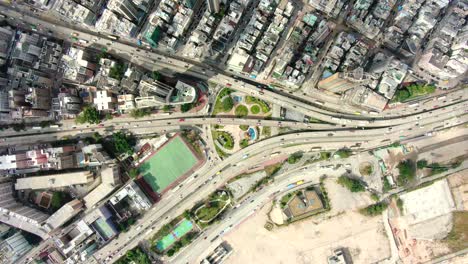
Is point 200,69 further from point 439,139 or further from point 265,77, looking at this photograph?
point 439,139

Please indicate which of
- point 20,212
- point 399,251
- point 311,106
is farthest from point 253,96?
point 20,212

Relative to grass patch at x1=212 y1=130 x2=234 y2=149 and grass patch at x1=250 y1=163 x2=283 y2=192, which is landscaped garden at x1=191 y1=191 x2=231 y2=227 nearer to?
grass patch at x1=250 y1=163 x2=283 y2=192

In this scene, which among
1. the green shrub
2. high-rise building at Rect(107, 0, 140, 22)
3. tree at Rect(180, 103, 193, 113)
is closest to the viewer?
high-rise building at Rect(107, 0, 140, 22)

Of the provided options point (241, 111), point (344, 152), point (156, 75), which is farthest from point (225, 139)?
point (344, 152)

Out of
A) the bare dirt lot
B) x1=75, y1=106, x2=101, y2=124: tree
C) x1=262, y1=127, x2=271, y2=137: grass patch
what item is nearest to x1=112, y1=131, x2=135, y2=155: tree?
x1=75, y1=106, x2=101, y2=124: tree

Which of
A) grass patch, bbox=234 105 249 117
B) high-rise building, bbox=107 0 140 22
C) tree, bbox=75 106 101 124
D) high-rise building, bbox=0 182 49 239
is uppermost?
high-rise building, bbox=107 0 140 22

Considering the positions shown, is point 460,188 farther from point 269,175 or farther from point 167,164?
point 167,164
